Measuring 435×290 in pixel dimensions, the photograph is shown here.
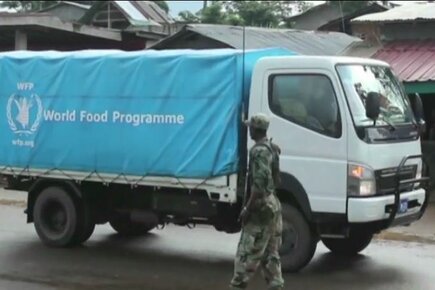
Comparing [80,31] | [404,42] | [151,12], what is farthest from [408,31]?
[151,12]

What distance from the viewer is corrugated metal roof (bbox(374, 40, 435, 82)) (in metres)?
13.4

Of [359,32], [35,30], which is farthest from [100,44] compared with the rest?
[359,32]

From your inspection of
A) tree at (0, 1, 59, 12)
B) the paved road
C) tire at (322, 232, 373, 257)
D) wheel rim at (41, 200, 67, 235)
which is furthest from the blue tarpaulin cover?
tree at (0, 1, 59, 12)

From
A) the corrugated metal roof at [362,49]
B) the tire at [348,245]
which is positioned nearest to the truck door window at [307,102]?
the tire at [348,245]

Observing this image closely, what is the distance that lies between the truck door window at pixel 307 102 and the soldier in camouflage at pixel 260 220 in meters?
1.51

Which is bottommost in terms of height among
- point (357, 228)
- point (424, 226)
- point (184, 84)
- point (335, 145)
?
point (424, 226)

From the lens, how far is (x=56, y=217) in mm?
10109

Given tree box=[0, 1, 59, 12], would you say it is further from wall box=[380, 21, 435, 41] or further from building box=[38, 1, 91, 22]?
wall box=[380, 21, 435, 41]

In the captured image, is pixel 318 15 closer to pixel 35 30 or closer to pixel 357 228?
pixel 35 30

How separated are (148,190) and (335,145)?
2479mm

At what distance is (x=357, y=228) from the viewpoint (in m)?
8.16

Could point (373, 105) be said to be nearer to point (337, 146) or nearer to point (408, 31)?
point (337, 146)

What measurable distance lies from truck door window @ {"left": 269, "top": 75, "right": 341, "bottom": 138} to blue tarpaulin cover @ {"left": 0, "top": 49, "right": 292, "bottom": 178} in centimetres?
41

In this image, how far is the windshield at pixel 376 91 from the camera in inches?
317
